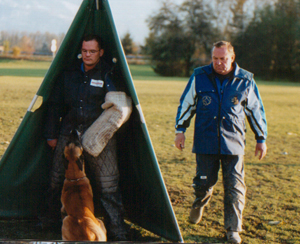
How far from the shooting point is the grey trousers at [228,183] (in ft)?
11.6

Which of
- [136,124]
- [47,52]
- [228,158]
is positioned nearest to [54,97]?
[136,124]

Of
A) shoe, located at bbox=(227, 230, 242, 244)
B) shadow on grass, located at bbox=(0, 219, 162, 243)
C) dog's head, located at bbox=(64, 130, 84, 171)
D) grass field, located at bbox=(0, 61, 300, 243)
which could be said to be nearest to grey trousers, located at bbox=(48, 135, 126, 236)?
dog's head, located at bbox=(64, 130, 84, 171)

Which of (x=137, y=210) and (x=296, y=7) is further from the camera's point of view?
(x=296, y=7)

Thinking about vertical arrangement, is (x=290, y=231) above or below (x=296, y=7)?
below

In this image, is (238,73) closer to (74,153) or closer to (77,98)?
(77,98)

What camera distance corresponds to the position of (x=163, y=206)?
130 inches

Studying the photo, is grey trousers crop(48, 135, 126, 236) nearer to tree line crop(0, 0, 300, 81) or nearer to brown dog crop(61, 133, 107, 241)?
brown dog crop(61, 133, 107, 241)

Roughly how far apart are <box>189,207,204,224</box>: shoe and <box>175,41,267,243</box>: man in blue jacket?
0.20 meters

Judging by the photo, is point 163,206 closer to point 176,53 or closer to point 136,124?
point 136,124

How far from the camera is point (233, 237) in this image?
3467 millimetres

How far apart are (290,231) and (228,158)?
42.4 inches

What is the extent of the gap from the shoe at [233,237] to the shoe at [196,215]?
45cm

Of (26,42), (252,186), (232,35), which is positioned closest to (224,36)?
(232,35)

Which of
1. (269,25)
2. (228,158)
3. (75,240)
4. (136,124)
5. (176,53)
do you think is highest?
(269,25)
